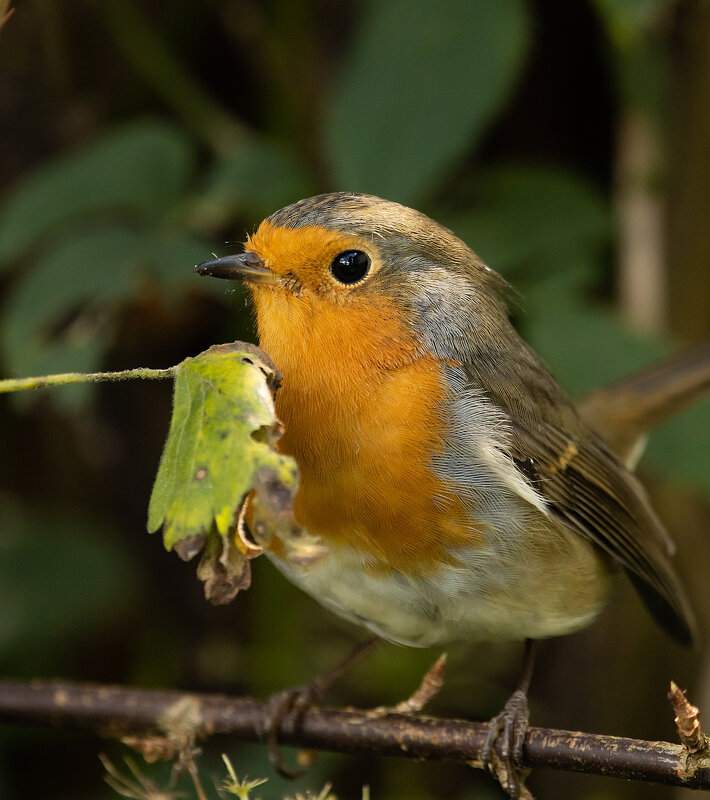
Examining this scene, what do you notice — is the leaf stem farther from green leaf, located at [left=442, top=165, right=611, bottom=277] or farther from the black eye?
green leaf, located at [left=442, top=165, right=611, bottom=277]

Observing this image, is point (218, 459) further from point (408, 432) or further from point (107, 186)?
point (107, 186)

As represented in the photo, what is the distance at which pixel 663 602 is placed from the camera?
2785 mm

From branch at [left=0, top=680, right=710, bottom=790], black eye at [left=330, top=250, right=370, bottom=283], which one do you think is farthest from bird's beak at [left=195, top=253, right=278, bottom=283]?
branch at [left=0, top=680, right=710, bottom=790]

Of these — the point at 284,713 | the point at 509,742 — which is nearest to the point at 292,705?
the point at 284,713

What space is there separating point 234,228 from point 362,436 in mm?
1721

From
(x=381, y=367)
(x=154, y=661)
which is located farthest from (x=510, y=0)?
(x=154, y=661)

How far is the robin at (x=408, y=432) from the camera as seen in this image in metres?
2.16

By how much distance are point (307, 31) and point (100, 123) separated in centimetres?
84

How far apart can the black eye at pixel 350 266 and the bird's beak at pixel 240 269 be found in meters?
0.13

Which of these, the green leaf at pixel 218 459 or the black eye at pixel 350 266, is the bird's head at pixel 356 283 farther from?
the green leaf at pixel 218 459

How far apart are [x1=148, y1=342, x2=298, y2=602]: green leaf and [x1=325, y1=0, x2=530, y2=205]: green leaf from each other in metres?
1.27

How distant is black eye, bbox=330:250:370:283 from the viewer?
2219 millimetres

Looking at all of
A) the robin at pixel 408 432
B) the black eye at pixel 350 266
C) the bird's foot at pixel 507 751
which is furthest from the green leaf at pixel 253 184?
the bird's foot at pixel 507 751

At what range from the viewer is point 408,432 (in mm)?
2176
